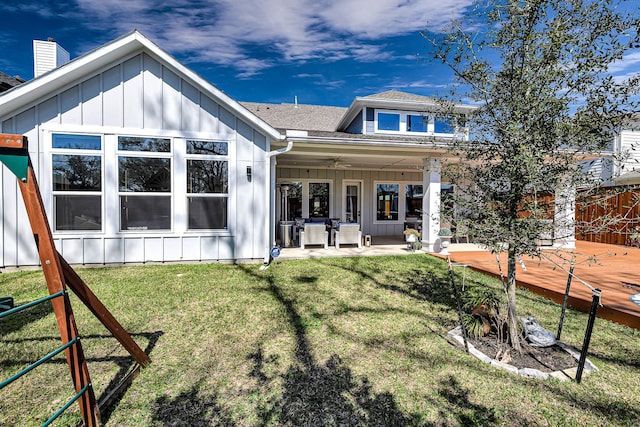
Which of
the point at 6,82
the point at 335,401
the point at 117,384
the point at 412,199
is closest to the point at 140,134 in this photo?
the point at 117,384

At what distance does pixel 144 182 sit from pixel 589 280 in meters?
9.31

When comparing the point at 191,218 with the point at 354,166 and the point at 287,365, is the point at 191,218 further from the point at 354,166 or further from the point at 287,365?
the point at 354,166

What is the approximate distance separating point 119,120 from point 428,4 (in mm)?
6485

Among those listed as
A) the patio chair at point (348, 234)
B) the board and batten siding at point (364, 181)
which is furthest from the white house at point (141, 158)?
the board and batten siding at point (364, 181)

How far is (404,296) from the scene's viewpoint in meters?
5.02

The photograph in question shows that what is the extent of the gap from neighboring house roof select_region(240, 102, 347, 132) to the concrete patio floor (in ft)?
31.2

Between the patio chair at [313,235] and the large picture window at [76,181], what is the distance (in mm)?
5159

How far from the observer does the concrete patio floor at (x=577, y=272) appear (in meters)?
3.93

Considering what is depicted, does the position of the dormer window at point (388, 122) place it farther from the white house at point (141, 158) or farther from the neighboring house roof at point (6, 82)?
the neighboring house roof at point (6, 82)

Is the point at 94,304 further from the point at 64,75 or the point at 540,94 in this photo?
the point at 64,75

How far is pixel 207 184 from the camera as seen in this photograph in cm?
696

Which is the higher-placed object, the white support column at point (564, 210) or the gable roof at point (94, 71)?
the gable roof at point (94, 71)

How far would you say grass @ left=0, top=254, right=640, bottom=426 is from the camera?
2.27 meters

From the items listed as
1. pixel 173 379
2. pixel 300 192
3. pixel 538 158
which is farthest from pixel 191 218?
pixel 538 158
